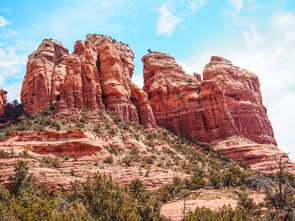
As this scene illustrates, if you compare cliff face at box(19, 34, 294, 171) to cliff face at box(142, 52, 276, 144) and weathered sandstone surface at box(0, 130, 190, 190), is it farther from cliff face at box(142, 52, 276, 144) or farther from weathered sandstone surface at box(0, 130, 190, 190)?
weathered sandstone surface at box(0, 130, 190, 190)

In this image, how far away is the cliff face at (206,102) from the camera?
73312 mm

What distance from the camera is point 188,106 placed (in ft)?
247

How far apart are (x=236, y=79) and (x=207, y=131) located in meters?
19.4

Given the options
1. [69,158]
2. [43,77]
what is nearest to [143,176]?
[69,158]

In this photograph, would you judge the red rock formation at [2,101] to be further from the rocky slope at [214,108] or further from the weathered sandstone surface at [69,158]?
the rocky slope at [214,108]

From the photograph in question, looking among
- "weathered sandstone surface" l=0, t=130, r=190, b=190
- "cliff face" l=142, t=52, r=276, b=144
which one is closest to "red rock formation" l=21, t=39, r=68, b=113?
"cliff face" l=142, t=52, r=276, b=144

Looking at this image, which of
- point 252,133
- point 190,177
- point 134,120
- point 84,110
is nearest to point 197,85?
point 252,133

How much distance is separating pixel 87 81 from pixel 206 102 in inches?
1120

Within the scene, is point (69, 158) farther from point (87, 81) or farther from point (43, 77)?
point (43, 77)

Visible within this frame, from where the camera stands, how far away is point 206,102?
243 feet

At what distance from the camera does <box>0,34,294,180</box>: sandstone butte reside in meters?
60.7

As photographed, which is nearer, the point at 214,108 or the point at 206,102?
the point at 214,108

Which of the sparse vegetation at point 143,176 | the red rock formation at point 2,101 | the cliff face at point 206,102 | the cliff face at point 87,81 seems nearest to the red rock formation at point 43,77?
the cliff face at point 87,81

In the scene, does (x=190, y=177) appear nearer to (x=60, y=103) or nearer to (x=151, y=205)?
(x=151, y=205)
